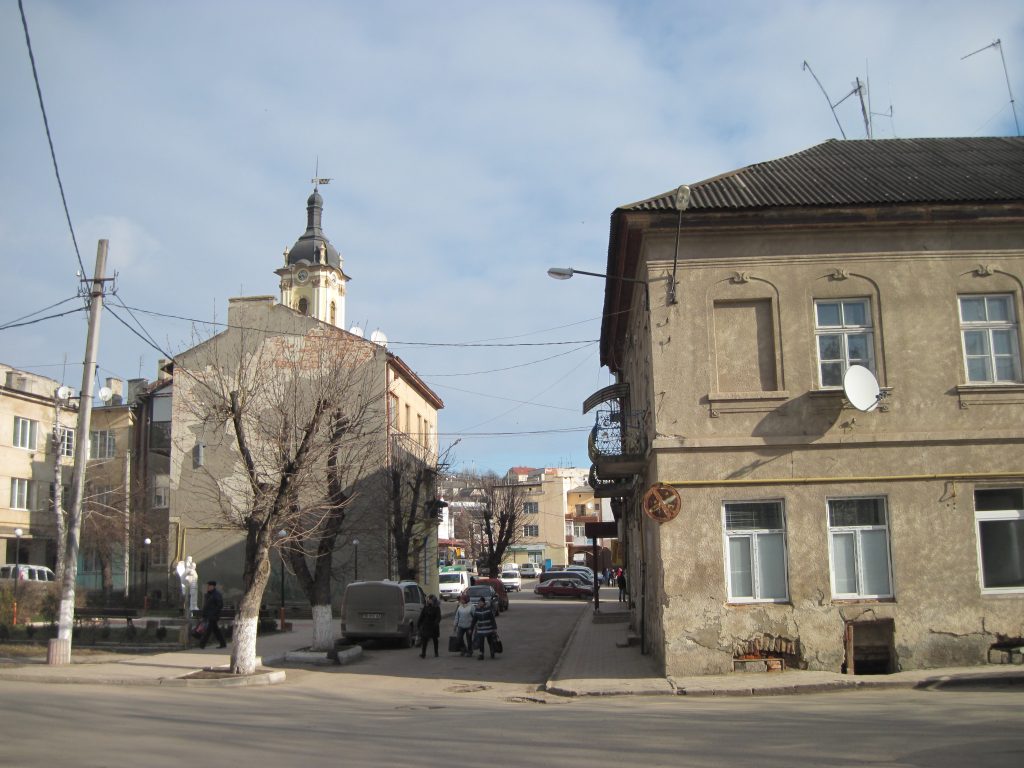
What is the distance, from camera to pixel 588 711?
40.4 ft

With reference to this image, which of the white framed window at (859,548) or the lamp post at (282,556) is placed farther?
the lamp post at (282,556)

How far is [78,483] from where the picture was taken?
1894 centimetres

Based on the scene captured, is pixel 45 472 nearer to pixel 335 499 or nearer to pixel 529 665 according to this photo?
pixel 335 499

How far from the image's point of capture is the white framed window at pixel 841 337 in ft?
52.7

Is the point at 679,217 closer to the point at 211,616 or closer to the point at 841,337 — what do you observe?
the point at 841,337

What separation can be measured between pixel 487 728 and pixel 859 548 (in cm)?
816

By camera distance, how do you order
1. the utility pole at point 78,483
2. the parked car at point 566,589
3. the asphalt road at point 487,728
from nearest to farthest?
the asphalt road at point 487,728
the utility pole at point 78,483
the parked car at point 566,589

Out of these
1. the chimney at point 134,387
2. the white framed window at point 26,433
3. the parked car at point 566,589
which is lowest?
the parked car at point 566,589

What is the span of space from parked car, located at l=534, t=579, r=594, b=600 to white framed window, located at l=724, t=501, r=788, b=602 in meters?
37.4

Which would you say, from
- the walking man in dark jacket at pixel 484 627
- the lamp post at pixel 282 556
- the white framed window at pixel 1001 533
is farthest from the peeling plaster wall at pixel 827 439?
the lamp post at pixel 282 556

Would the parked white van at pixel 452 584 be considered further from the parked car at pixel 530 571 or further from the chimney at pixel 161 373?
the parked car at pixel 530 571

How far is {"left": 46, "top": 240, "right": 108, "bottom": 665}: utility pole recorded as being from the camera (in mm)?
18156

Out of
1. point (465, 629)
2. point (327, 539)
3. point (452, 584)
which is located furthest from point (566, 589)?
point (327, 539)

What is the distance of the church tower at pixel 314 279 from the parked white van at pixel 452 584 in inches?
1045
